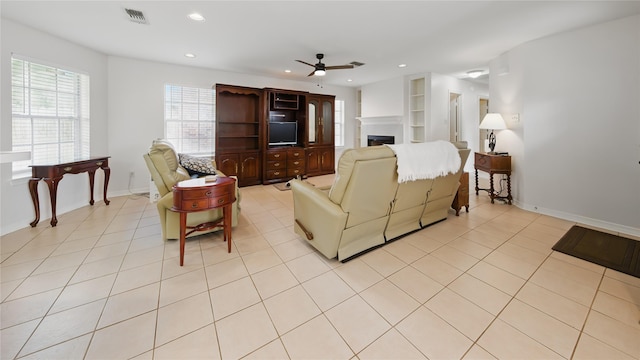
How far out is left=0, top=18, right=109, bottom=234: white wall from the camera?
9.98 feet

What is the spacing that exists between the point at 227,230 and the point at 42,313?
1326 millimetres

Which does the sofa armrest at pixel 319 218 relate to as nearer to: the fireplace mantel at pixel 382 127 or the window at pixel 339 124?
the fireplace mantel at pixel 382 127

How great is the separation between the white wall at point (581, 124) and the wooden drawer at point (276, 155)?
14.7ft

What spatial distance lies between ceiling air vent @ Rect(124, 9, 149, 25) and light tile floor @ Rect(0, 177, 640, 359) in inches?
101

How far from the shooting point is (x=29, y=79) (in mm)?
3359

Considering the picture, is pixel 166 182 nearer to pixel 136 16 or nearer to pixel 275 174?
pixel 136 16

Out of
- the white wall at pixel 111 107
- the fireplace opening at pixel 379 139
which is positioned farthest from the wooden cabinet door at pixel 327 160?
the white wall at pixel 111 107

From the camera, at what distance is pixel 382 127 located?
6914 mm

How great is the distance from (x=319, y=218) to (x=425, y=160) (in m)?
1.20

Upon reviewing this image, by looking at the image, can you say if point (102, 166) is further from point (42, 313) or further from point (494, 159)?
point (494, 159)

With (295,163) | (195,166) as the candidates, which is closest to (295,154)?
(295,163)

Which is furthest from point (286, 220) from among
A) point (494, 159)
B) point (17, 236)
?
point (494, 159)

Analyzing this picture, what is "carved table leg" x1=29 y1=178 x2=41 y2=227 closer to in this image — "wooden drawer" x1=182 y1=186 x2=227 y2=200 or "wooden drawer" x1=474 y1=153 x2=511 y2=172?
"wooden drawer" x1=182 y1=186 x2=227 y2=200

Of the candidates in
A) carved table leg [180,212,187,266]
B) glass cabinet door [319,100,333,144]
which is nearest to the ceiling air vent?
carved table leg [180,212,187,266]
